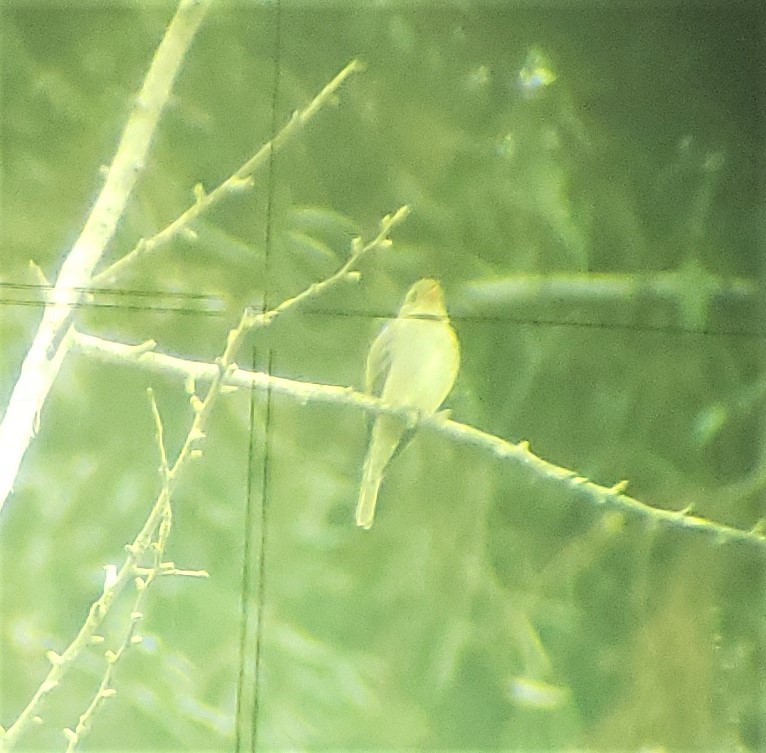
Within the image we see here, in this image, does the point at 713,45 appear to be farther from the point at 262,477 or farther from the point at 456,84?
the point at 262,477

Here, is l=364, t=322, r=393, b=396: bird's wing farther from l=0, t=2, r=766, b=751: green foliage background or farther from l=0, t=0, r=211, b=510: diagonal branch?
l=0, t=0, r=211, b=510: diagonal branch

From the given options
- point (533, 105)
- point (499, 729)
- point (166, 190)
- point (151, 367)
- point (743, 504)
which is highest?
point (533, 105)

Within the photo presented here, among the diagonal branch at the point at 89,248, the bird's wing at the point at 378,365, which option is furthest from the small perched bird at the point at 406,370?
the diagonal branch at the point at 89,248

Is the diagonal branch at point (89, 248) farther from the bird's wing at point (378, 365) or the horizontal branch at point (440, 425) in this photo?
the bird's wing at point (378, 365)

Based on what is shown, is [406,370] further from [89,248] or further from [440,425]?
[89,248]

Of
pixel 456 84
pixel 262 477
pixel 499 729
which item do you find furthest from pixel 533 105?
pixel 499 729

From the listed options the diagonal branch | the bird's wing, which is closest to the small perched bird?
the bird's wing
